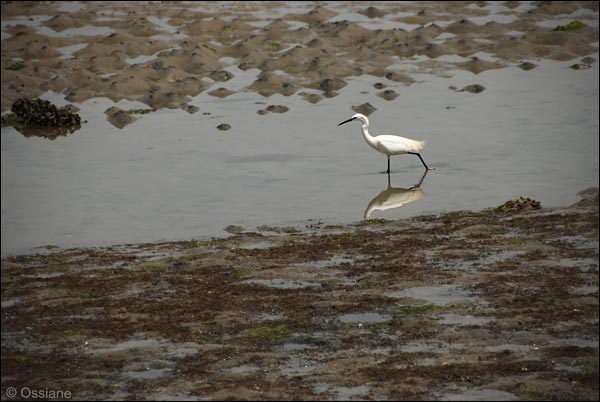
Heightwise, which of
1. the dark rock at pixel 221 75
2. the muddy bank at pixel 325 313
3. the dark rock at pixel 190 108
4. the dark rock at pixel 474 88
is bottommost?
the dark rock at pixel 474 88

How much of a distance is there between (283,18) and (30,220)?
27947 millimetres

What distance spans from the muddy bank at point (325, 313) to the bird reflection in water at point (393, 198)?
5.28 feet

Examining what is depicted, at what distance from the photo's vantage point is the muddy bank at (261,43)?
37.7 m

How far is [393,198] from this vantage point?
77.4 ft

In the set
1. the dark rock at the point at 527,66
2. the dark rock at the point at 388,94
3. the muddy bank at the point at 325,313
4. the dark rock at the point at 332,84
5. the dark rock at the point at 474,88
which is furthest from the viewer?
the dark rock at the point at 527,66

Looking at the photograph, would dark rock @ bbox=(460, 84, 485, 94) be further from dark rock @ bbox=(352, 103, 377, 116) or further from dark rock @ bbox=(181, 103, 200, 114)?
dark rock @ bbox=(181, 103, 200, 114)

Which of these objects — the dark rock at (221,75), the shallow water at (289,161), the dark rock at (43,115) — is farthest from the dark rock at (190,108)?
the dark rock at (221,75)

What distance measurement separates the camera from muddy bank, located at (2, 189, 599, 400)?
43.4 feet

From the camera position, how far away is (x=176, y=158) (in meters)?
28.6

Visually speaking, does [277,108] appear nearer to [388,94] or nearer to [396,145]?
[388,94]

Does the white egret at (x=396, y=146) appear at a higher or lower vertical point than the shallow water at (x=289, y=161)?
higher

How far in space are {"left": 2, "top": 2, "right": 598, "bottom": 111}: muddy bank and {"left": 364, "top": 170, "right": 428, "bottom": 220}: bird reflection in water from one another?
36.8 feet

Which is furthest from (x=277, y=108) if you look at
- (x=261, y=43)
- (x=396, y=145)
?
(x=261, y=43)

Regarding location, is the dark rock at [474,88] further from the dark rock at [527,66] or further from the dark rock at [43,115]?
the dark rock at [43,115]
